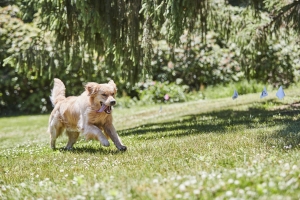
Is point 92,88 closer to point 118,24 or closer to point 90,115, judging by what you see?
point 90,115

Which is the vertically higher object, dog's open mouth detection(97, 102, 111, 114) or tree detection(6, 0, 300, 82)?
tree detection(6, 0, 300, 82)

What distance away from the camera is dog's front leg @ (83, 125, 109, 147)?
623 cm

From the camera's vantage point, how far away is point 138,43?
31.5ft

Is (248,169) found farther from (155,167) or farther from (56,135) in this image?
(56,135)

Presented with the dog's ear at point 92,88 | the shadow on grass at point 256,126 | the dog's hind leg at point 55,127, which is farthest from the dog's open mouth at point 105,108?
the shadow on grass at point 256,126

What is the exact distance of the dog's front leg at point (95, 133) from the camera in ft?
20.5

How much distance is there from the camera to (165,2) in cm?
824

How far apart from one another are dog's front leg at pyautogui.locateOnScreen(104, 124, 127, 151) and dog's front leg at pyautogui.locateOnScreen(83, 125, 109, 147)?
0.76ft

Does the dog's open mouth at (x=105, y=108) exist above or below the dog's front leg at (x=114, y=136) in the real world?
above

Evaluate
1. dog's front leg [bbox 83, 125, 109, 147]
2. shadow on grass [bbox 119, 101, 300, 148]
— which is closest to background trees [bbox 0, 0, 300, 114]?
shadow on grass [bbox 119, 101, 300, 148]

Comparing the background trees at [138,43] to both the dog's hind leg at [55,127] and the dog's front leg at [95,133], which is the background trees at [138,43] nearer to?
the dog's hind leg at [55,127]

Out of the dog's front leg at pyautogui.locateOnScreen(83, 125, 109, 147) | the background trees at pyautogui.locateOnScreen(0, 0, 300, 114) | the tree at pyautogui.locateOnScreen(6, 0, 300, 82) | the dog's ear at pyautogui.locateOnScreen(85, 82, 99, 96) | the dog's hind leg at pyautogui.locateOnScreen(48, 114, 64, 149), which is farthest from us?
the background trees at pyautogui.locateOnScreen(0, 0, 300, 114)

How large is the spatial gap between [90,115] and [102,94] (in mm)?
384

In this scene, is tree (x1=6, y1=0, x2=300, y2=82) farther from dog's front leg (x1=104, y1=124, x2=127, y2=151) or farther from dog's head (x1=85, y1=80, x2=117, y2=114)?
dog's front leg (x1=104, y1=124, x2=127, y2=151)
